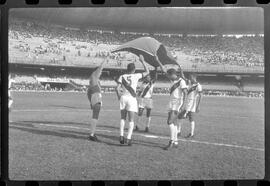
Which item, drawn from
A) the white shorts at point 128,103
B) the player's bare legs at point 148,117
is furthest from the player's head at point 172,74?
the player's bare legs at point 148,117

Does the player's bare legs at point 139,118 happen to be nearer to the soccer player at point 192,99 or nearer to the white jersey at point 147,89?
the white jersey at point 147,89

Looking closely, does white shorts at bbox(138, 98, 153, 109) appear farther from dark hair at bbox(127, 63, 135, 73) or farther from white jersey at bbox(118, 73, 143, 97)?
dark hair at bbox(127, 63, 135, 73)

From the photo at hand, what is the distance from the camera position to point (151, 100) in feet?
24.0

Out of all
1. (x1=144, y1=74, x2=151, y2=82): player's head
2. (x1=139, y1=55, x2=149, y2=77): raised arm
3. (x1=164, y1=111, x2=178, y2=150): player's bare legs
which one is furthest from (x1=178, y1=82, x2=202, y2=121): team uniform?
(x1=139, y1=55, x2=149, y2=77): raised arm

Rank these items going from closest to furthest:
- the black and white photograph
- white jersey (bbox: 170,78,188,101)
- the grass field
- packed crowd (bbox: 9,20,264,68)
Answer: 1. the grass field
2. the black and white photograph
3. white jersey (bbox: 170,78,188,101)
4. packed crowd (bbox: 9,20,264,68)

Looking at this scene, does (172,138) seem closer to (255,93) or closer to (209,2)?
(255,93)

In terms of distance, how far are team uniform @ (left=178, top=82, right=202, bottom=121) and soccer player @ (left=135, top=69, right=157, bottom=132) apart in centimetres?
76

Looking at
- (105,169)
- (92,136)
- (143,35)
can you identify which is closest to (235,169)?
(105,169)

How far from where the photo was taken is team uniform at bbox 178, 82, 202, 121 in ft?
22.1

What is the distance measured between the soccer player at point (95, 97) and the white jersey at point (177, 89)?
55.0 inches

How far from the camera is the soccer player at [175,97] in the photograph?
6.33 meters

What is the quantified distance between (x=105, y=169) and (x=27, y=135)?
199 cm

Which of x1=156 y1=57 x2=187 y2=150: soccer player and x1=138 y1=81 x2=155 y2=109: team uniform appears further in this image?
x1=138 y1=81 x2=155 y2=109: team uniform

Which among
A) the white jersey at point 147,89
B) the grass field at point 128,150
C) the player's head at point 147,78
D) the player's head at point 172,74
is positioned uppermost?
the player's head at point 172,74
